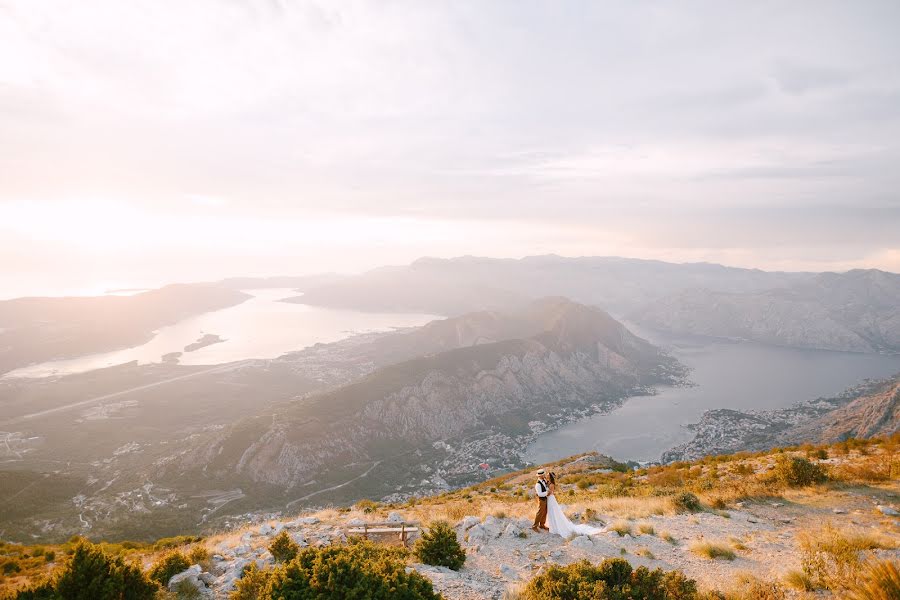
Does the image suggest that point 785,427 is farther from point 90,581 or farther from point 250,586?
point 90,581

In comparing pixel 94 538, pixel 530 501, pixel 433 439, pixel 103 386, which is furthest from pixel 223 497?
pixel 103 386

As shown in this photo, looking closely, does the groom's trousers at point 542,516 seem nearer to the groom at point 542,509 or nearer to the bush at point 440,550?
the groom at point 542,509

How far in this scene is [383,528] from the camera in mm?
19281

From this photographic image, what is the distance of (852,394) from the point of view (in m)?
174

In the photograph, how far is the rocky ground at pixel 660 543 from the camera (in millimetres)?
12008

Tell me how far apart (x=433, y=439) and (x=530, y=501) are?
341ft

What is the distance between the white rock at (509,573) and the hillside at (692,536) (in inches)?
1.6

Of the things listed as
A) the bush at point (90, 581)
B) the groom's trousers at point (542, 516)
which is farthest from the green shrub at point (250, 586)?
the groom's trousers at point (542, 516)

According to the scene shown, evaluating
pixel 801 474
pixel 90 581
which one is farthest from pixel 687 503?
pixel 90 581

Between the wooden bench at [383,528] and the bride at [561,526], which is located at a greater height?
the bride at [561,526]

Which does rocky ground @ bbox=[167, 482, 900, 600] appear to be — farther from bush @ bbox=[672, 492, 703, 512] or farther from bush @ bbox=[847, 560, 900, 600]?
bush @ bbox=[847, 560, 900, 600]

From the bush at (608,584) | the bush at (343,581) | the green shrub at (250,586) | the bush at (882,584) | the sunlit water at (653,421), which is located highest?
the bush at (882,584)

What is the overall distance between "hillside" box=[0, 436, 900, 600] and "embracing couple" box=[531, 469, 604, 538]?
328mm

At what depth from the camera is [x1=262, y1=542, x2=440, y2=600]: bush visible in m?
8.51
